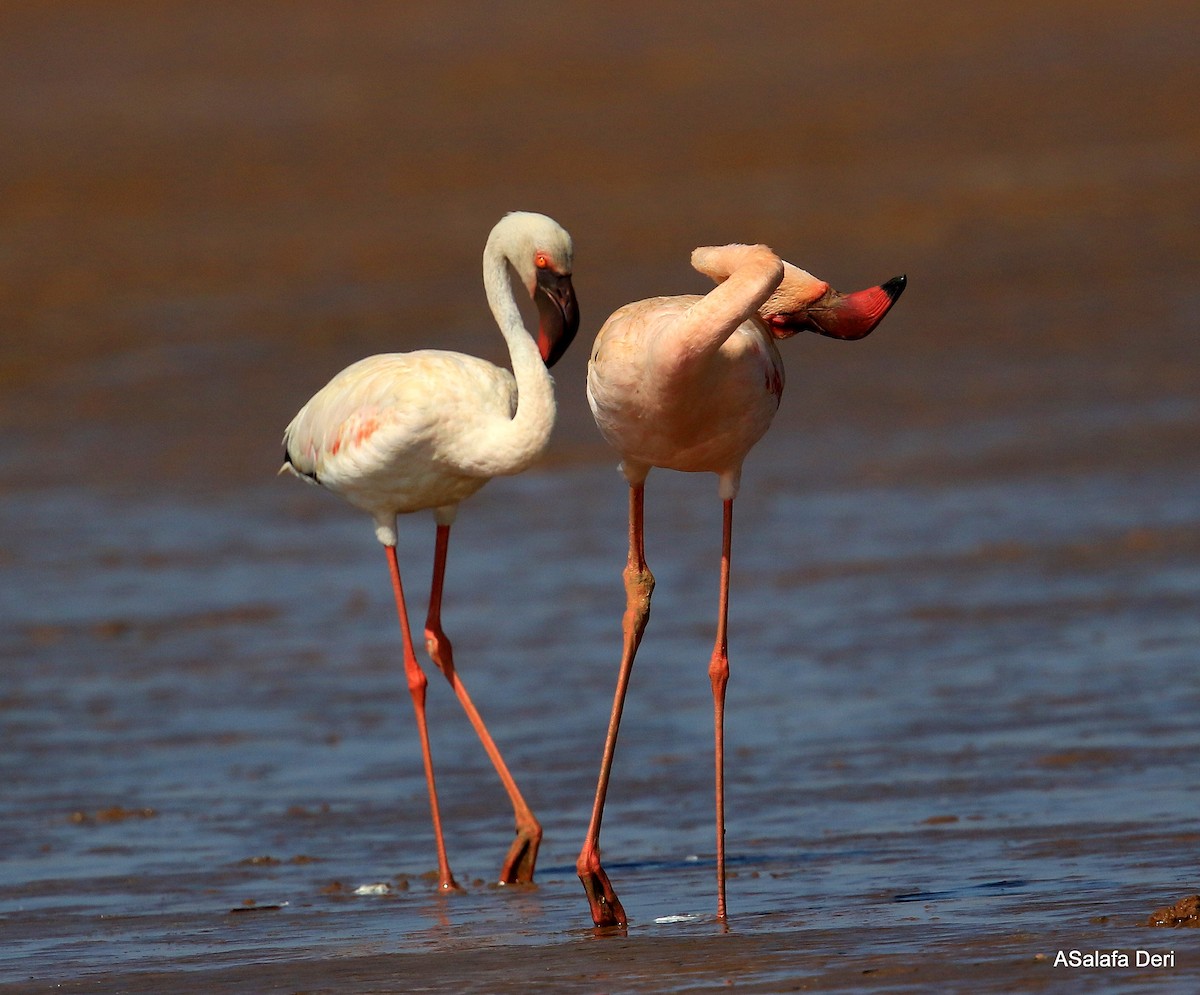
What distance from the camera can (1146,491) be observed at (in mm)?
11586

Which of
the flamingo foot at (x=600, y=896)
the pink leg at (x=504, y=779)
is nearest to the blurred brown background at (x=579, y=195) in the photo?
the pink leg at (x=504, y=779)

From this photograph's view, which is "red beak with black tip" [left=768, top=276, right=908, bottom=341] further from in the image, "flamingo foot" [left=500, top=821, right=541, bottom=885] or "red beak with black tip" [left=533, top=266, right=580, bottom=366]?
"flamingo foot" [left=500, top=821, right=541, bottom=885]

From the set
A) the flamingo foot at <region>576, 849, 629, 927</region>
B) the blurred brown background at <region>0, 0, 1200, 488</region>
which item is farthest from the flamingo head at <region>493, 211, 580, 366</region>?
the blurred brown background at <region>0, 0, 1200, 488</region>

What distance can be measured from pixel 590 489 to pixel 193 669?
11.9 ft

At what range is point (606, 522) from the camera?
11.9 meters

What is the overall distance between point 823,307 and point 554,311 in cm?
153

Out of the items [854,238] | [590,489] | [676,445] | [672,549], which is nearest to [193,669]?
[672,549]

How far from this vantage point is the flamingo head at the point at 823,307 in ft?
17.9

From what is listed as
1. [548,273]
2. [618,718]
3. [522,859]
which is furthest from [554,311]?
[522,859]

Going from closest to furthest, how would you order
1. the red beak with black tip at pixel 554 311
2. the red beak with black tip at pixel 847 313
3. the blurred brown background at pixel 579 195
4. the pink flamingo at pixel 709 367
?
the pink flamingo at pixel 709 367, the red beak with black tip at pixel 847 313, the red beak with black tip at pixel 554 311, the blurred brown background at pixel 579 195

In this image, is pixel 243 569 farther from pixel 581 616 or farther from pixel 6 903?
pixel 6 903

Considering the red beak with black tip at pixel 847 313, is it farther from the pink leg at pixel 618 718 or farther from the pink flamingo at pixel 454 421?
the pink flamingo at pixel 454 421

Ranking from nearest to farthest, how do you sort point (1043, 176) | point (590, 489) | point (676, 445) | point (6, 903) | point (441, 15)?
point (676, 445) < point (6, 903) < point (590, 489) < point (1043, 176) < point (441, 15)

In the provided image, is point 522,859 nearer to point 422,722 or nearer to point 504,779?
point 504,779
